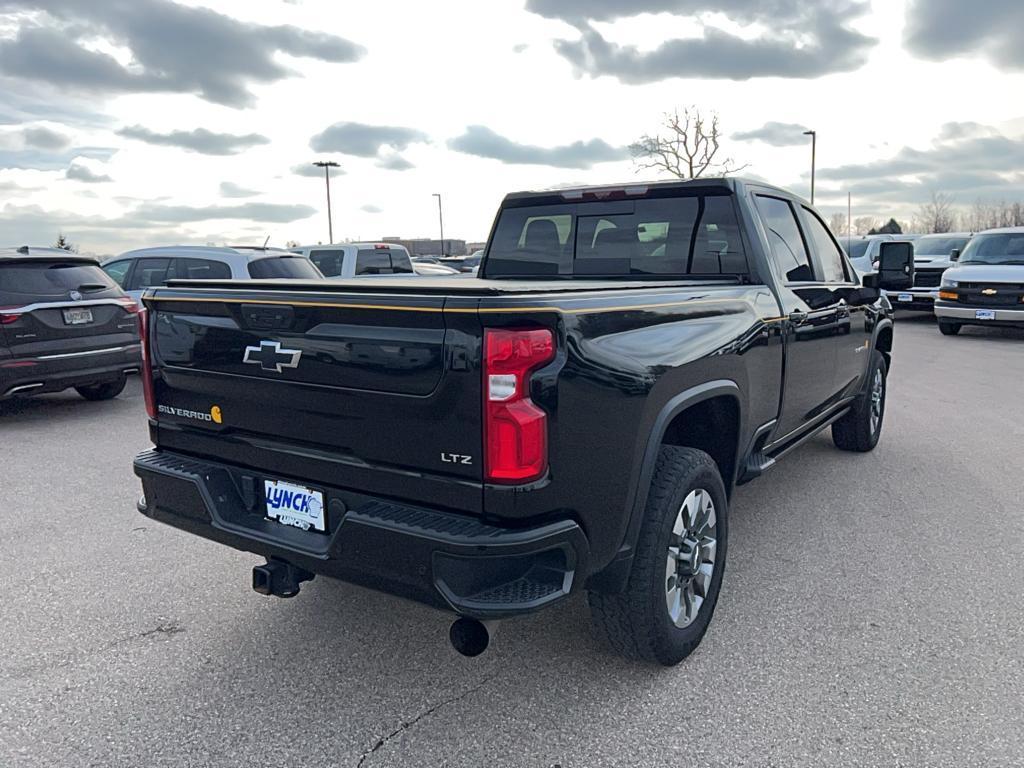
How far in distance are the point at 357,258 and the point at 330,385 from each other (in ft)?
36.1

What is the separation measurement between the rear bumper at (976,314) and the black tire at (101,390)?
13337 millimetres

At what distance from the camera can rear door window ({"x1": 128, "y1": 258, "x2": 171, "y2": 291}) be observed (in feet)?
31.6

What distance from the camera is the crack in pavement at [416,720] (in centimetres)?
261

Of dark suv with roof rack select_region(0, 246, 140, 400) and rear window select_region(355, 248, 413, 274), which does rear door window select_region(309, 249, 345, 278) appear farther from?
dark suv with roof rack select_region(0, 246, 140, 400)

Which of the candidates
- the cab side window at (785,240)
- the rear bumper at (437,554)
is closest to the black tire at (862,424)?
the cab side window at (785,240)

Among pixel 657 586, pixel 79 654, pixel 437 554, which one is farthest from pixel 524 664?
pixel 79 654

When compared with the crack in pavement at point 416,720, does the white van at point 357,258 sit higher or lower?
higher

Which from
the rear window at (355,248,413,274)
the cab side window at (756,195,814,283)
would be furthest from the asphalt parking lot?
the rear window at (355,248,413,274)

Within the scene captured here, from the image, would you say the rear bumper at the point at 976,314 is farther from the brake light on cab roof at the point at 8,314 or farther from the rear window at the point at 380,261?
the brake light on cab roof at the point at 8,314

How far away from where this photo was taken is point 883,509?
16.2 ft

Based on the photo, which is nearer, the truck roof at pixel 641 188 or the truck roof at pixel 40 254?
the truck roof at pixel 641 188

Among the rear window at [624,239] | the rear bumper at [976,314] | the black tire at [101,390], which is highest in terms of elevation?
the rear window at [624,239]

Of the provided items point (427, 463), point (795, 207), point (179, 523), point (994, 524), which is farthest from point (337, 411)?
point (994, 524)

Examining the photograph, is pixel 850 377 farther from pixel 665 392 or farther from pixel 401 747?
pixel 401 747
